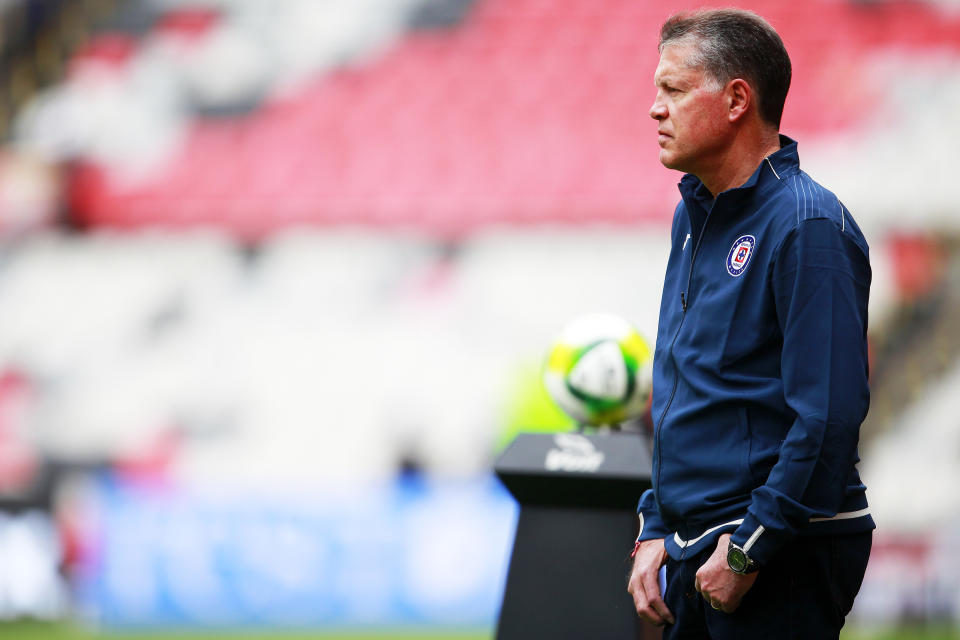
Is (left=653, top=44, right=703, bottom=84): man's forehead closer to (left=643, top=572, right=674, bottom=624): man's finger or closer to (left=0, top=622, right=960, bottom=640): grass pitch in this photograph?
(left=643, top=572, right=674, bottom=624): man's finger

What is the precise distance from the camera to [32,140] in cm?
630

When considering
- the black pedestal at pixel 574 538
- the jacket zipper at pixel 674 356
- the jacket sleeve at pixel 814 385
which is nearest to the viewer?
the jacket sleeve at pixel 814 385

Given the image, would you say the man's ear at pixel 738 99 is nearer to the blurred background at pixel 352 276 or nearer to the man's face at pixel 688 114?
the man's face at pixel 688 114

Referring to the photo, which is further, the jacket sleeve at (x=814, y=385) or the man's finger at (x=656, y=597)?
the man's finger at (x=656, y=597)

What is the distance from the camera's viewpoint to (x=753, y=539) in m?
1.26

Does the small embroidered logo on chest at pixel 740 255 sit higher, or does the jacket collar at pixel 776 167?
the jacket collar at pixel 776 167

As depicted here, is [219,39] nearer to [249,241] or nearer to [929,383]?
[249,241]

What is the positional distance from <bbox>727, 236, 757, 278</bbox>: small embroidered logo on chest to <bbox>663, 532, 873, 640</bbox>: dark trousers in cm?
34

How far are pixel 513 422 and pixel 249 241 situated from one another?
180cm

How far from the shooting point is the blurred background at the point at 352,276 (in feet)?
17.5

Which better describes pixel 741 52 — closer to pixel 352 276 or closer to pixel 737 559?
pixel 737 559

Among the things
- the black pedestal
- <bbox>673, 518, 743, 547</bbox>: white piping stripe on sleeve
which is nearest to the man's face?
<bbox>673, 518, 743, 547</bbox>: white piping stripe on sleeve

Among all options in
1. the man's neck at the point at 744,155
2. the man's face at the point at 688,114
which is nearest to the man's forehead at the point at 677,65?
the man's face at the point at 688,114

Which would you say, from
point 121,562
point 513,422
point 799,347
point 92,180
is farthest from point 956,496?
point 92,180
